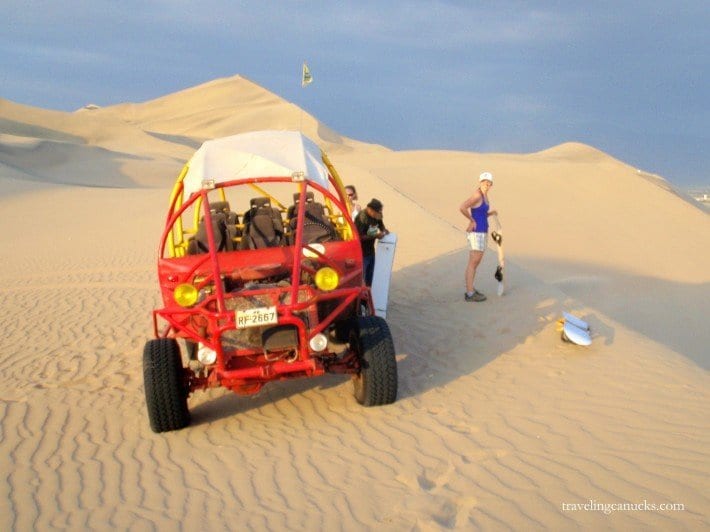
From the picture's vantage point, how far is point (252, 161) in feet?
21.3

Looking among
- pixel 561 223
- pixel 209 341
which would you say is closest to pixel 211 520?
pixel 209 341

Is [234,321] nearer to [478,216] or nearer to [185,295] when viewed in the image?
[185,295]

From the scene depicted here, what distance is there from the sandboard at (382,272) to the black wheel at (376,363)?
7.07ft

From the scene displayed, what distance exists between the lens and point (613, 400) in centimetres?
598

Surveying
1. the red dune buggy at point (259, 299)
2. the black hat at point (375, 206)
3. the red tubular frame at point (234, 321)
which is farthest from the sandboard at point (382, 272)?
the red tubular frame at point (234, 321)

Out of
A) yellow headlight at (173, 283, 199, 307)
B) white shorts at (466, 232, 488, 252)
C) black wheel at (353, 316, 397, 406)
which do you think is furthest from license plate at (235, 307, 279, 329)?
white shorts at (466, 232, 488, 252)

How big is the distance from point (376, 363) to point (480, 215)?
3.78 metres

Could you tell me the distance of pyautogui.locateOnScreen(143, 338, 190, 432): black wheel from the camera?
5.72m

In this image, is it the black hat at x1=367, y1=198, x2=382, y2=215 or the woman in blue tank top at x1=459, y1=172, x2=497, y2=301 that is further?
the woman in blue tank top at x1=459, y1=172, x2=497, y2=301

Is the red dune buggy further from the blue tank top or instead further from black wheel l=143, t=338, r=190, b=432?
the blue tank top

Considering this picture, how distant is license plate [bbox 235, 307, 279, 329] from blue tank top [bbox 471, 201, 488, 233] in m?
4.37

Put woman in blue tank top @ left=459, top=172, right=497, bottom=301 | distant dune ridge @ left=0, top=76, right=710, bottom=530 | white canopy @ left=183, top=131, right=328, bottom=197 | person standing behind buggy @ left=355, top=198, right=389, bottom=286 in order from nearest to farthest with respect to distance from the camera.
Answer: distant dune ridge @ left=0, top=76, right=710, bottom=530
white canopy @ left=183, top=131, right=328, bottom=197
person standing behind buggy @ left=355, top=198, right=389, bottom=286
woman in blue tank top @ left=459, top=172, right=497, bottom=301

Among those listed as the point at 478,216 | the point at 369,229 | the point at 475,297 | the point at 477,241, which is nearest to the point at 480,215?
the point at 478,216

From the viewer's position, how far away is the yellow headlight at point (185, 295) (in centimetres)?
560
